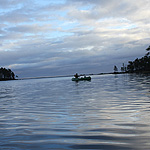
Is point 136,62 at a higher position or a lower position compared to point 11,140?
higher

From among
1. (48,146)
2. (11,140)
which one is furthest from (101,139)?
(11,140)

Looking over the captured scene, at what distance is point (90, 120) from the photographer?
9844mm

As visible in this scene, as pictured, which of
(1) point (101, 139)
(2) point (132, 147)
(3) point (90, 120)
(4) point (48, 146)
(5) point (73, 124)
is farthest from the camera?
(3) point (90, 120)

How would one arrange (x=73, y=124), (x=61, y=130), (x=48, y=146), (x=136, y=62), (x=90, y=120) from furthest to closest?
(x=136, y=62)
(x=90, y=120)
(x=73, y=124)
(x=61, y=130)
(x=48, y=146)

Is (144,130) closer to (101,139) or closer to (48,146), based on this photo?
(101,139)

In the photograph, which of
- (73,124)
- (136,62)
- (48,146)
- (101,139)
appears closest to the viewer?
(48,146)

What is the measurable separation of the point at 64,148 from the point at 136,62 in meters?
196

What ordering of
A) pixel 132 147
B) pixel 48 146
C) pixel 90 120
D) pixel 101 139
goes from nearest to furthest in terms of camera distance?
pixel 132 147, pixel 48 146, pixel 101 139, pixel 90 120

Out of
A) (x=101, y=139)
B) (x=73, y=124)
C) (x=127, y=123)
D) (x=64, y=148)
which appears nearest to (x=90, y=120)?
(x=73, y=124)

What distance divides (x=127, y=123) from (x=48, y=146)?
4.41 meters

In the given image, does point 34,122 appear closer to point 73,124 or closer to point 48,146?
point 73,124

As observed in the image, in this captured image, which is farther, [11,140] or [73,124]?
[73,124]

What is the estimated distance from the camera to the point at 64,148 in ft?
19.9

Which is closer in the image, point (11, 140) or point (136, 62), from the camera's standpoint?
point (11, 140)
